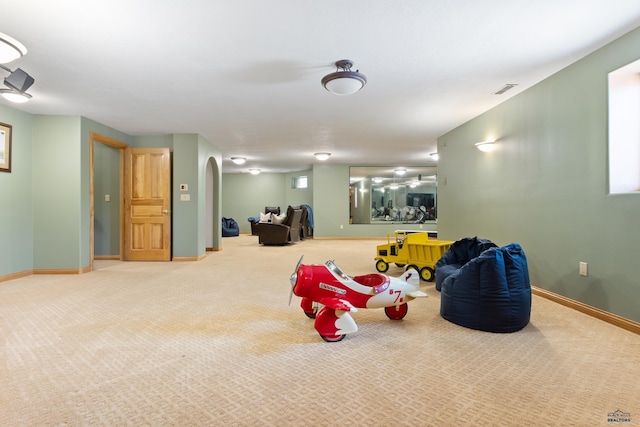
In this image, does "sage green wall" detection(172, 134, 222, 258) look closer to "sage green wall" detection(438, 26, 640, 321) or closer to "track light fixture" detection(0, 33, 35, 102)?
"track light fixture" detection(0, 33, 35, 102)

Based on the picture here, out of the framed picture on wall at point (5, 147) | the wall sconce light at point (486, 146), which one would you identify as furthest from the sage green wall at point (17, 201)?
the wall sconce light at point (486, 146)

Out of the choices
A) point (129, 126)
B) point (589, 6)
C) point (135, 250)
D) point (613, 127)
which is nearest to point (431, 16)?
point (589, 6)

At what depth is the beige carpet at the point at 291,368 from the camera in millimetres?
1574

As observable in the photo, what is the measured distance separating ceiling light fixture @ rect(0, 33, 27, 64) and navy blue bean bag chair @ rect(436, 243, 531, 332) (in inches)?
162

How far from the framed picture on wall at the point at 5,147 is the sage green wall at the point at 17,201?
65 millimetres

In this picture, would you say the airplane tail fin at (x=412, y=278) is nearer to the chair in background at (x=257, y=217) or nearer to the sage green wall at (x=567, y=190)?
the sage green wall at (x=567, y=190)

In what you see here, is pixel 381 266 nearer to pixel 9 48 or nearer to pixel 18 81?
pixel 9 48

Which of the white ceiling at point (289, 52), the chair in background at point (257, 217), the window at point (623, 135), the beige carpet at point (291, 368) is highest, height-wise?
the white ceiling at point (289, 52)

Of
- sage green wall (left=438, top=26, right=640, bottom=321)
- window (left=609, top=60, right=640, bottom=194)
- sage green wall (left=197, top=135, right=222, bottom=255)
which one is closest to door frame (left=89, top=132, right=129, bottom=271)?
sage green wall (left=197, top=135, right=222, bottom=255)

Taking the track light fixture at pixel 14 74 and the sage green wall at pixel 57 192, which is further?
the sage green wall at pixel 57 192

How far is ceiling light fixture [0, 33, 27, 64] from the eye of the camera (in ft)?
8.32

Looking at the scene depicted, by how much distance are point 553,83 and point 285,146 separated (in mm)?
5331

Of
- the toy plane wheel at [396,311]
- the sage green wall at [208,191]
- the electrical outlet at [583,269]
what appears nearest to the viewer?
the toy plane wheel at [396,311]

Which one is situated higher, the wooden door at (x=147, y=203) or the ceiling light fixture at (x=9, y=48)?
the ceiling light fixture at (x=9, y=48)
